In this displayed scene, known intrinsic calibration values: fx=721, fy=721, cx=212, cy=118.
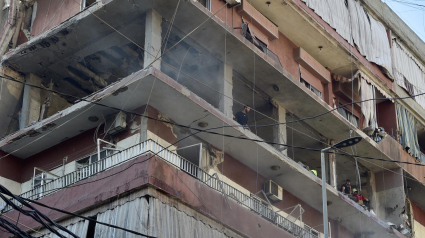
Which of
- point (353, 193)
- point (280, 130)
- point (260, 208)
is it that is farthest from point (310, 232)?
point (353, 193)

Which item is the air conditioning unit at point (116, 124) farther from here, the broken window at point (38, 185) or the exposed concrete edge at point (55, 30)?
the exposed concrete edge at point (55, 30)

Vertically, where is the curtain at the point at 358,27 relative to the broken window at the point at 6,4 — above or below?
above

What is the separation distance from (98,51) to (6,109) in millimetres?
3855

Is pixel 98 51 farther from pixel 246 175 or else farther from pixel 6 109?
pixel 246 175

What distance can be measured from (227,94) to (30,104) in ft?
21.9

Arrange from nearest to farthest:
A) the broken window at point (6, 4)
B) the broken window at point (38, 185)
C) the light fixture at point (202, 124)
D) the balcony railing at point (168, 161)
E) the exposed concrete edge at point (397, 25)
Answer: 1. the balcony railing at point (168, 161)
2. the broken window at point (38, 185)
3. the light fixture at point (202, 124)
4. the broken window at point (6, 4)
5. the exposed concrete edge at point (397, 25)

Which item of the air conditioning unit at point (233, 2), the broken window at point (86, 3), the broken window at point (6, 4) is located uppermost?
the broken window at point (6, 4)

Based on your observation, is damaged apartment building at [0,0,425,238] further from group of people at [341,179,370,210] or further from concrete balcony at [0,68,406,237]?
group of people at [341,179,370,210]

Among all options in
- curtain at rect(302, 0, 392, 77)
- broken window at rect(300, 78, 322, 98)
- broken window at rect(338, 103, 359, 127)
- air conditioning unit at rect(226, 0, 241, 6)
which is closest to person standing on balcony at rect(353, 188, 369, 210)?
broken window at rect(338, 103, 359, 127)

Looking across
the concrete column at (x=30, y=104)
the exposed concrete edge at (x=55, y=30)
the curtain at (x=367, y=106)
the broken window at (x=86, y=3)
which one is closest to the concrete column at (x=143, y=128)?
the exposed concrete edge at (x=55, y=30)

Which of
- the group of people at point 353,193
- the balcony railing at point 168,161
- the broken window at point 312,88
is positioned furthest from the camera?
the group of people at point 353,193

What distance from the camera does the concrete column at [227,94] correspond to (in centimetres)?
2322

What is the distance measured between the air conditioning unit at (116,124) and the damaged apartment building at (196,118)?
1.7 inches

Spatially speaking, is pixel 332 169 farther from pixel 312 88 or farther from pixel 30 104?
pixel 30 104
